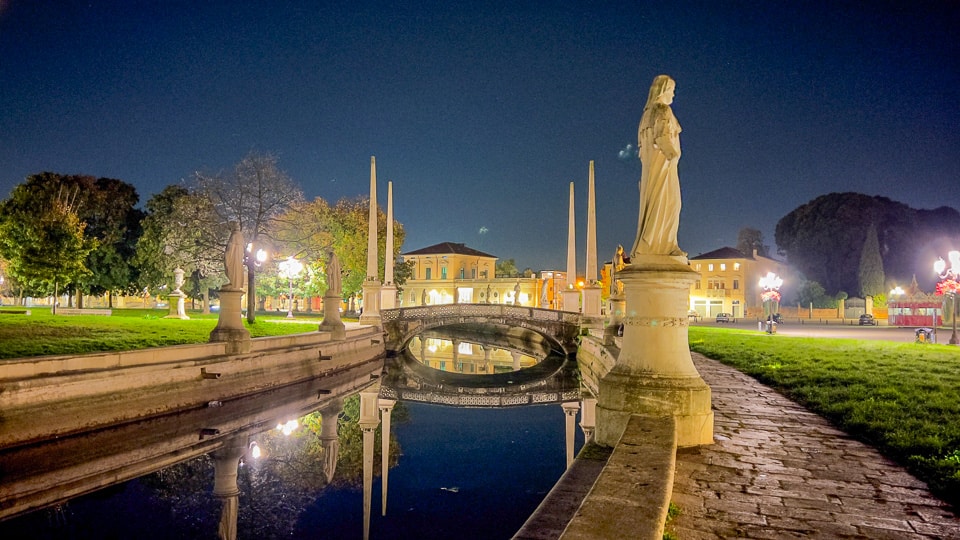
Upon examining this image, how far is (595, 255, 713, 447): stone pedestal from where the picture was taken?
5.97m

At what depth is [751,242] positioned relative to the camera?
87438mm

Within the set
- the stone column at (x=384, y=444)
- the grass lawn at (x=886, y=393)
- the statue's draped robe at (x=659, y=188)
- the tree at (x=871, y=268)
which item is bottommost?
the stone column at (x=384, y=444)

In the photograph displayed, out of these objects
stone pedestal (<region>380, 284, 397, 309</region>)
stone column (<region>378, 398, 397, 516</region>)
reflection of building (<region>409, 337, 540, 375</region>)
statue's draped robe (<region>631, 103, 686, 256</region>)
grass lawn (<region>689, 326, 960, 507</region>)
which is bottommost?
reflection of building (<region>409, 337, 540, 375</region>)

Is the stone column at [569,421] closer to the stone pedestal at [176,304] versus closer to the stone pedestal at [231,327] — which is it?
the stone pedestal at [231,327]

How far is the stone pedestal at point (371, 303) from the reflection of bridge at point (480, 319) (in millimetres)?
766

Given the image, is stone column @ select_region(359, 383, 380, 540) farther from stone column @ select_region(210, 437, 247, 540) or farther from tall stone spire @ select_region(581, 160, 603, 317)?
tall stone spire @ select_region(581, 160, 603, 317)

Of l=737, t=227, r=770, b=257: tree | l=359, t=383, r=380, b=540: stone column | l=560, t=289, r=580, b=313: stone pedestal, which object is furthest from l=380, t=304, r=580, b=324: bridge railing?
l=737, t=227, r=770, b=257: tree

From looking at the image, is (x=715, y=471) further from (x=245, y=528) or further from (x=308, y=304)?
(x=308, y=304)

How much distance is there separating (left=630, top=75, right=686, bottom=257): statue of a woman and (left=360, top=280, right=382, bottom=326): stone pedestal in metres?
24.7

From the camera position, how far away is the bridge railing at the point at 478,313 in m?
31.8

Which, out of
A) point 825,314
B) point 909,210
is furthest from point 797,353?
point 909,210

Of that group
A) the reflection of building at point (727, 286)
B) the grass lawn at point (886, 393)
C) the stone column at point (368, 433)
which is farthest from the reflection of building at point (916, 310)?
the stone column at point (368, 433)

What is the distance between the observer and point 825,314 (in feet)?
202

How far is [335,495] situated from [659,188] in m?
5.84
